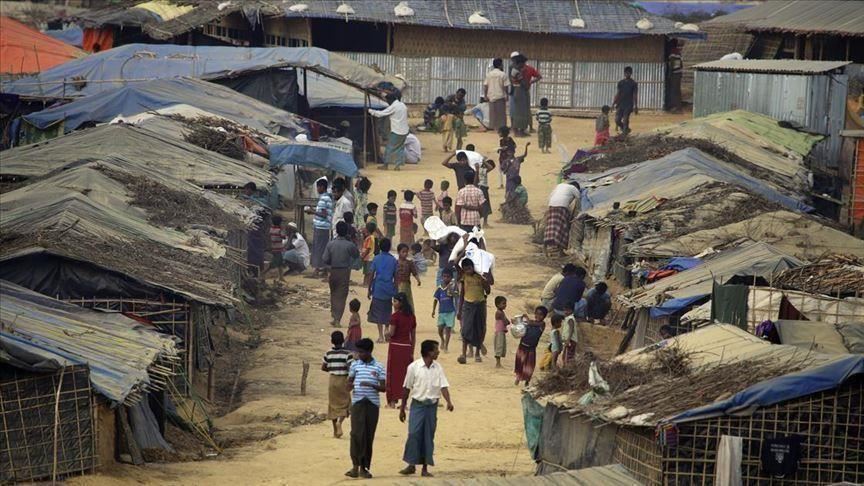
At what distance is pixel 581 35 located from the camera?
34812 millimetres

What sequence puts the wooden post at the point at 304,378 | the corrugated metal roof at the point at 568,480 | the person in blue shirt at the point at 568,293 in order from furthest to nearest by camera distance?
the person in blue shirt at the point at 568,293 → the wooden post at the point at 304,378 → the corrugated metal roof at the point at 568,480

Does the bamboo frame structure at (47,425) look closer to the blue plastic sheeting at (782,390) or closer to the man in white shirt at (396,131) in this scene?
the blue plastic sheeting at (782,390)

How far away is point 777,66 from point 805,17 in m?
4.15

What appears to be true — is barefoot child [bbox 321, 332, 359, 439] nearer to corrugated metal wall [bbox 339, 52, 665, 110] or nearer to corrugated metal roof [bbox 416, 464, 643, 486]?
corrugated metal roof [bbox 416, 464, 643, 486]

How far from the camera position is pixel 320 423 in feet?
45.6

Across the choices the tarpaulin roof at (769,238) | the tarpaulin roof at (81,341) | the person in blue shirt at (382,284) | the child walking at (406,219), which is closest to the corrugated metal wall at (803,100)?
the child walking at (406,219)

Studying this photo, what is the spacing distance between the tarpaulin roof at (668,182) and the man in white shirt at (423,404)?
24.1 ft

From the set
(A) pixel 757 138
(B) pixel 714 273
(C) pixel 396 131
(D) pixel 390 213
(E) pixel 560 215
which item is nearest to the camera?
(B) pixel 714 273

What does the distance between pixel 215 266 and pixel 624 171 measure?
871 centimetres

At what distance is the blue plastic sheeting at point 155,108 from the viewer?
24072 mm

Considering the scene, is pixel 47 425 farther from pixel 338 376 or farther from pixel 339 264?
pixel 339 264

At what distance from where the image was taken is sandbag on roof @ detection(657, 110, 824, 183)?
22.3 m

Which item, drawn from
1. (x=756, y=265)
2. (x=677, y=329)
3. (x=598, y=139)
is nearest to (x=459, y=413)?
(x=677, y=329)

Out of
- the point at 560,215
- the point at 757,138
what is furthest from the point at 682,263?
the point at 757,138
